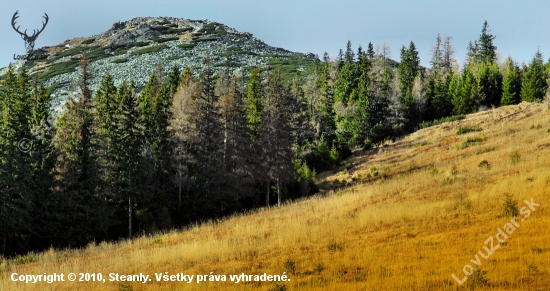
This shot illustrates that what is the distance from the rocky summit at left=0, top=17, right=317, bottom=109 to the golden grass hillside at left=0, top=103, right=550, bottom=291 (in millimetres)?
80642

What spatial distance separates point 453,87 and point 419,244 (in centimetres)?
7923

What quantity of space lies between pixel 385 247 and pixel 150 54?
139 metres

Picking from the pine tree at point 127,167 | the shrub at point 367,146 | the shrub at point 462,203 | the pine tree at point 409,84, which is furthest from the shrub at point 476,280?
the pine tree at point 409,84

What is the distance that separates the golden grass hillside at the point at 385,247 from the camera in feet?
34.6

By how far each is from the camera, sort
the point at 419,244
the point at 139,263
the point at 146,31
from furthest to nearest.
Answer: the point at 146,31 < the point at 139,263 < the point at 419,244

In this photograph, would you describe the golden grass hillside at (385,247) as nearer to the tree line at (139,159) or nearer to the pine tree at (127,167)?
the tree line at (139,159)

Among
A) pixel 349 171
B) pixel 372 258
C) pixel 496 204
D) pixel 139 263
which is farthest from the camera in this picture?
pixel 349 171

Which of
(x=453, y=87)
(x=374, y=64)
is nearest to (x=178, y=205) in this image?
(x=453, y=87)

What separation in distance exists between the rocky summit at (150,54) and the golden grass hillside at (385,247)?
80.6m

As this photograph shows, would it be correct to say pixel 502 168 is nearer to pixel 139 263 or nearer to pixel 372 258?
pixel 372 258

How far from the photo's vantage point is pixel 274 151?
4234 centimetres

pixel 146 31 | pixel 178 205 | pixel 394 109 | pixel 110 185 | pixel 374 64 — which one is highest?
pixel 146 31

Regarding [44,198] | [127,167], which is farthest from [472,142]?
[44,198]

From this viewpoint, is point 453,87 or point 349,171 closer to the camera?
point 349,171
